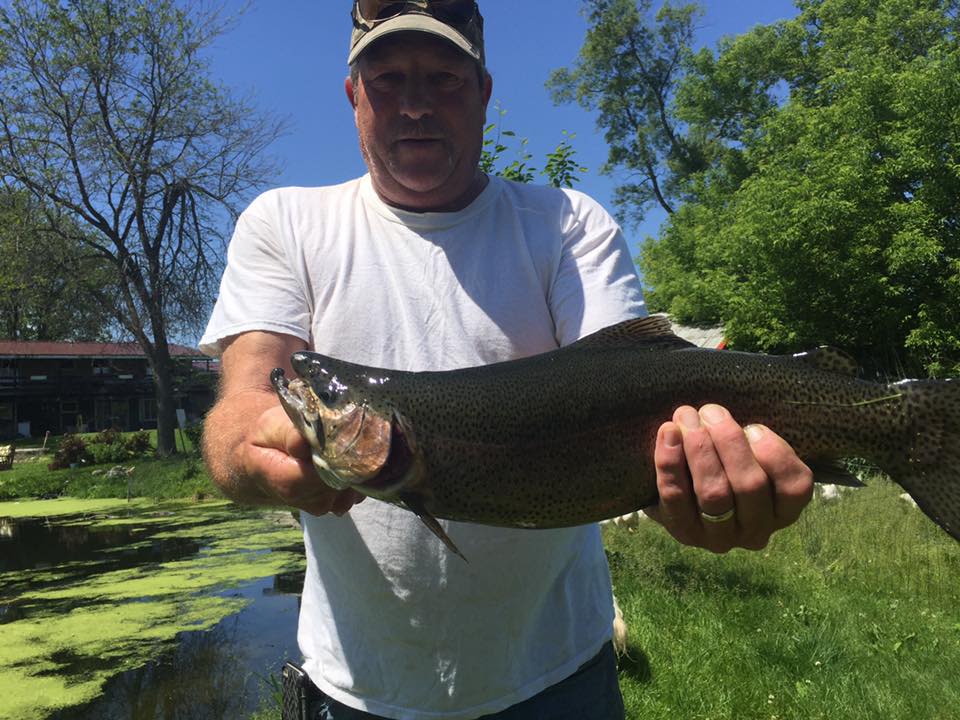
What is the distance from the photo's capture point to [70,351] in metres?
45.3

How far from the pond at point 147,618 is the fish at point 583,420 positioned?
6661 millimetres

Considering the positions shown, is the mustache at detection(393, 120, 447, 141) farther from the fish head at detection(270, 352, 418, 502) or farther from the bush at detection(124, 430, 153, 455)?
the bush at detection(124, 430, 153, 455)

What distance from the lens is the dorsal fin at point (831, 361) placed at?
237cm

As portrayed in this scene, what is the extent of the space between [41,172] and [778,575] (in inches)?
1207

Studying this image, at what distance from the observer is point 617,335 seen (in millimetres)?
2350

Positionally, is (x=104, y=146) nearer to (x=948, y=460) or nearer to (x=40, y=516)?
(x=40, y=516)

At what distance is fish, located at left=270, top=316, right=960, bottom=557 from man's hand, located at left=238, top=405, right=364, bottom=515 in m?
0.07

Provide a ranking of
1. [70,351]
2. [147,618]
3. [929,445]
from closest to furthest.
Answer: [929,445] → [147,618] → [70,351]

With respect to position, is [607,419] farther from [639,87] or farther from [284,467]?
[639,87]

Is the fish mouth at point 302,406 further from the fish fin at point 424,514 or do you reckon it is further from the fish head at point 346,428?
the fish fin at point 424,514

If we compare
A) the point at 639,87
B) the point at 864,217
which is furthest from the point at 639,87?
the point at 864,217

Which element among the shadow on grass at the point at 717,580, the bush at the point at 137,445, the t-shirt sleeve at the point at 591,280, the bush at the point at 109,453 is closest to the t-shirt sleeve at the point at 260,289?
the t-shirt sleeve at the point at 591,280

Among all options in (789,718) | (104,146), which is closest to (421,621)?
(789,718)

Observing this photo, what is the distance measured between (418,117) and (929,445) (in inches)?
80.9
